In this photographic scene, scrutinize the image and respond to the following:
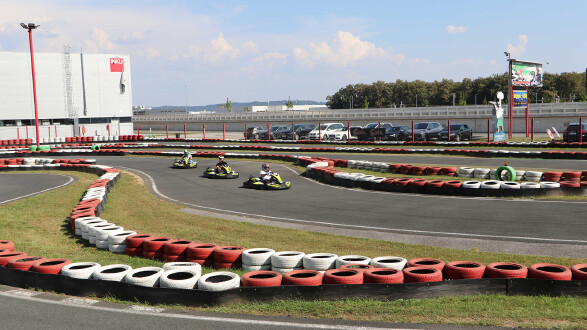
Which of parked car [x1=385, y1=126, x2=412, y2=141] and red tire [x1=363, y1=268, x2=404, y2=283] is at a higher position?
parked car [x1=385, y1=126, x2=412, y2=141]

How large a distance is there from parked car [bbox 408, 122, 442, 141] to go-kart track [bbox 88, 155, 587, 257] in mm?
22323

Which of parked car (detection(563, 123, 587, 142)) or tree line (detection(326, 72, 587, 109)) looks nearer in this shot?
→ parked car (detection(563, 123, 587, 142))

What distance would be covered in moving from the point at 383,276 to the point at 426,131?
→ 33892 millimetres

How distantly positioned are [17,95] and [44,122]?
138 inches

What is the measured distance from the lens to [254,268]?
26.0 feet

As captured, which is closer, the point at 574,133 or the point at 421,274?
the point at 421,274

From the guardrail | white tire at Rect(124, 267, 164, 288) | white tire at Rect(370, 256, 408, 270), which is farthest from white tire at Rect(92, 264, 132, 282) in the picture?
the guardrail

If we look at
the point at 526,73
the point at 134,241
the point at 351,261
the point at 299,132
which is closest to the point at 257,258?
the point at 351,261

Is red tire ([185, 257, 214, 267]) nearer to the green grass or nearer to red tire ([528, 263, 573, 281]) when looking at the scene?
the green grass

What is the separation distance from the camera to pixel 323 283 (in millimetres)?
6707

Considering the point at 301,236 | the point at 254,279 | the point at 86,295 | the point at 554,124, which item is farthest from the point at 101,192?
the point at 554,124

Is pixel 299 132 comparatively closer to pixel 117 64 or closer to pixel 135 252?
pixel 117 64

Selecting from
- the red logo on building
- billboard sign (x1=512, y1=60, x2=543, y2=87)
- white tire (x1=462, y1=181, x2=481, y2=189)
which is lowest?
white tire (x1=462, y1=181, x2=481, y2=189)

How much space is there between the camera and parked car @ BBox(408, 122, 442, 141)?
39.0 meters
